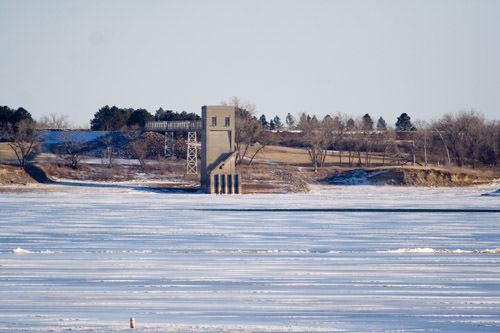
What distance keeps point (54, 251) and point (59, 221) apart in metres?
9.12

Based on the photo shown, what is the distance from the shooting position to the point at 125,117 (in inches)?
3962

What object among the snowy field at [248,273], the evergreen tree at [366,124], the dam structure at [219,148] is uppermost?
the evergreen tree at [366,124]

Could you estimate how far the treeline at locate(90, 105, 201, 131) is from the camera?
317ft

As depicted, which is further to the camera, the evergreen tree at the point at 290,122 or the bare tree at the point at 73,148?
the evergreen tree at the point at 290,122

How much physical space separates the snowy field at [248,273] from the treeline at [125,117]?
66284 millimetres

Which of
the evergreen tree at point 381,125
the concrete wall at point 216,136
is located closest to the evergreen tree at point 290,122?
the evergreen tree at point 381,125

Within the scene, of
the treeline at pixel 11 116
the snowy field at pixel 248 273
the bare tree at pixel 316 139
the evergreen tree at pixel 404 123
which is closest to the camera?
the snowy field at pixel 248 273

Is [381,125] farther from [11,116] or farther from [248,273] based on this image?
[248,273]

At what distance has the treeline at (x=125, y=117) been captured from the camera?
96625mm

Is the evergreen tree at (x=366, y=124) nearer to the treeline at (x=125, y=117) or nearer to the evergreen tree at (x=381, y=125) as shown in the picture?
the evergreen tree at (x=381, y=125)

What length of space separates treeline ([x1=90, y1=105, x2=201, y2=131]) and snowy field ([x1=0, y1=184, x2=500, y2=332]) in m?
66.3

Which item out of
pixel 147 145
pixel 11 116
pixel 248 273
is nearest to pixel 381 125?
pixel 147 145

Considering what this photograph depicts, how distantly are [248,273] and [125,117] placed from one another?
86956mm

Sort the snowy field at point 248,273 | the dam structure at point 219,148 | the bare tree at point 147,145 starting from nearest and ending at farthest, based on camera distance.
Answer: the snowy field at point 248,273, the dam structure at point 219,148, the bare tree at point 147,145
